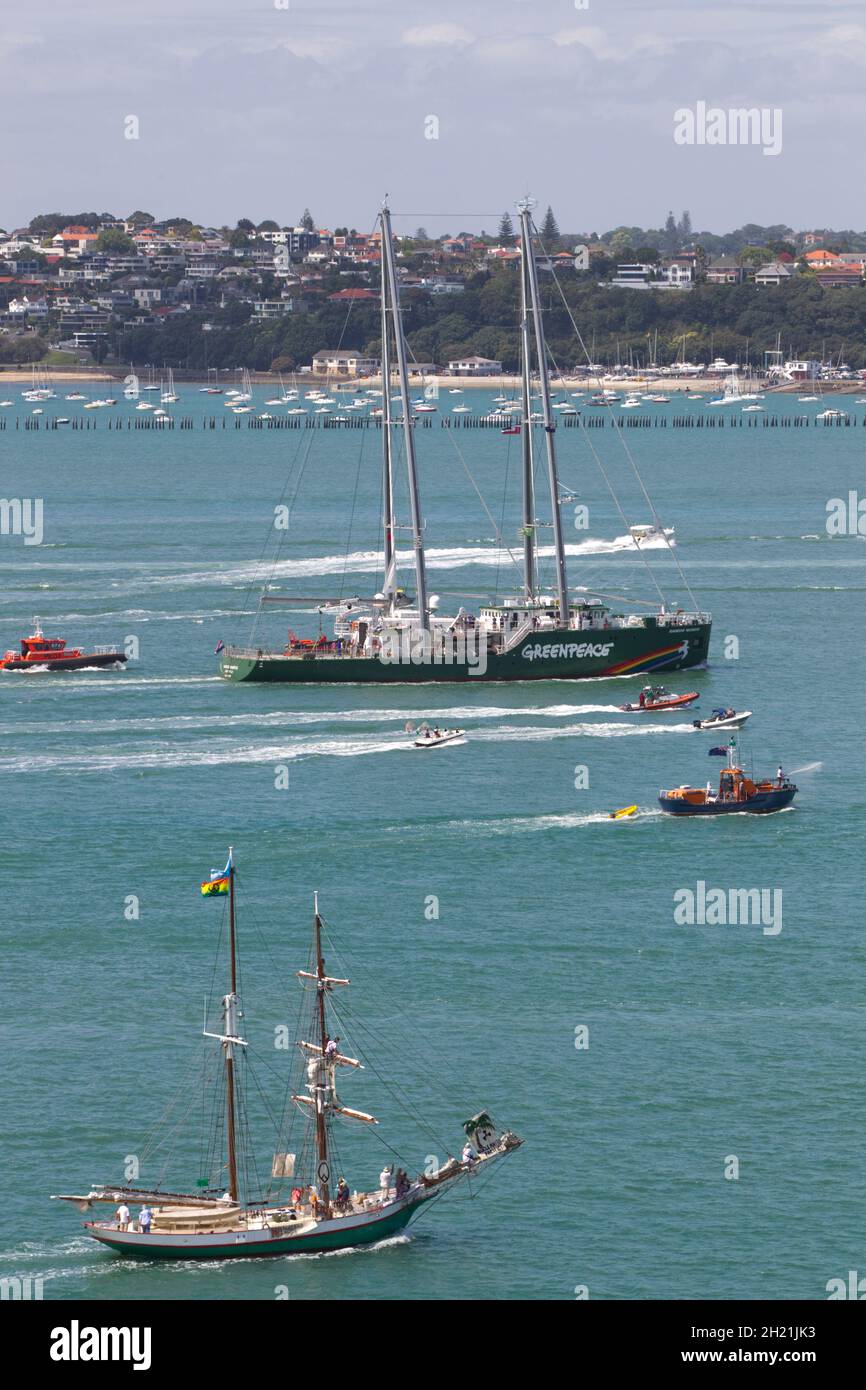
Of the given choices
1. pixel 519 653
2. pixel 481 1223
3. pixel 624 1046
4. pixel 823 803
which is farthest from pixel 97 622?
pixel 481 1223

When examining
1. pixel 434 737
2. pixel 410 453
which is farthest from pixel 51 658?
pixel 434 737

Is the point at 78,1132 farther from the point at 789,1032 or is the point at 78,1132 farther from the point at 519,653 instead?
the point at 519,653

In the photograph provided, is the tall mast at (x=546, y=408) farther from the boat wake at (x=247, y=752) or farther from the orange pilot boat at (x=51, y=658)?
the orange pilot boat at (x=51, y=658)

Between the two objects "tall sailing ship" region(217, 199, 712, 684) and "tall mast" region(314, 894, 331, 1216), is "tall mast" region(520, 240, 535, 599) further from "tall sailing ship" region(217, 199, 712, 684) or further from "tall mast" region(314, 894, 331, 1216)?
"tall mast" region(314, 894, 331, 1216)

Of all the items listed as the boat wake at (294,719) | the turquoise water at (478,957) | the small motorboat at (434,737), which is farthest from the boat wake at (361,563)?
the small motorboat at (434,737)

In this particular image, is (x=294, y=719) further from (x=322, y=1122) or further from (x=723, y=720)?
(x=322, y=1122)

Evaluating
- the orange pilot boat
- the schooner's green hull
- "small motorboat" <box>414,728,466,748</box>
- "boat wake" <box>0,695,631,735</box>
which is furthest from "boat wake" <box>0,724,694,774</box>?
the schooner's green hull
